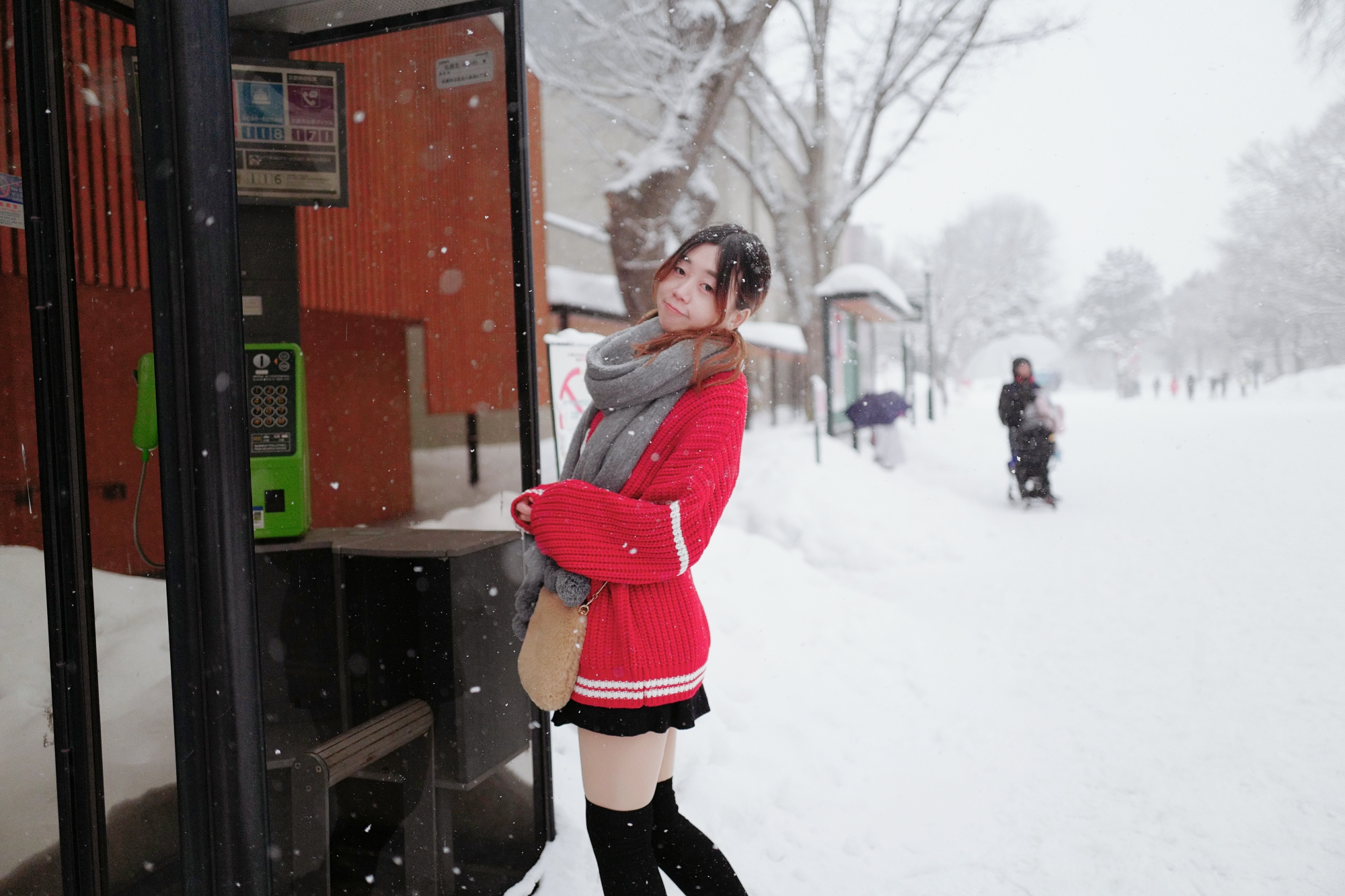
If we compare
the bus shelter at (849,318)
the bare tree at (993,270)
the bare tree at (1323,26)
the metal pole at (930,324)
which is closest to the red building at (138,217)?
the bare tree at (1323,26)

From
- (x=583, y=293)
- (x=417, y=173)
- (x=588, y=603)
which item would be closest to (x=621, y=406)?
(x=588, y=603)

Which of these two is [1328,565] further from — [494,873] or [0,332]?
[0,332]

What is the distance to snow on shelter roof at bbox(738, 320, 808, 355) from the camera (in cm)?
1270

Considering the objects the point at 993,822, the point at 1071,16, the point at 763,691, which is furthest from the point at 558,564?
the point at 1071,16

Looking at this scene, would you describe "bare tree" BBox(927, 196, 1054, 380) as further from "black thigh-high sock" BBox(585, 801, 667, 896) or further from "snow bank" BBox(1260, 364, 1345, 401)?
"black thigh-high sock" BBox(585, 801, 667, 896)

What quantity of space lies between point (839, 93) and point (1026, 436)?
3.18m

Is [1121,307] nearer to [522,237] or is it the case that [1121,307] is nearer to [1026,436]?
[1026,436]

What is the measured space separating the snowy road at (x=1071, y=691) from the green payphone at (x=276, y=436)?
1.23 meters

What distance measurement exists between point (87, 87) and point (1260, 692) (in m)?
4.32

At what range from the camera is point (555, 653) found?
135 centimetres

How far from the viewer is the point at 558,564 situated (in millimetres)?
1380

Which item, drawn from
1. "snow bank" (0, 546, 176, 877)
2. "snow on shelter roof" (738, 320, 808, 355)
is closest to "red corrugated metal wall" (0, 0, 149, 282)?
"snow bank" (0, 546, 176, 877)

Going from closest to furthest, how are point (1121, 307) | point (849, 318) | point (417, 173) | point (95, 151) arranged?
point (95, 151) < point (417, 173) < point (1121, 307) < point (849, 318)

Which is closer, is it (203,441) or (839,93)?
→ (203,441)
